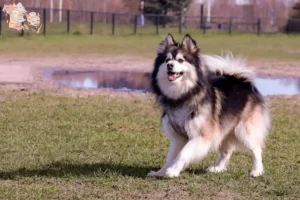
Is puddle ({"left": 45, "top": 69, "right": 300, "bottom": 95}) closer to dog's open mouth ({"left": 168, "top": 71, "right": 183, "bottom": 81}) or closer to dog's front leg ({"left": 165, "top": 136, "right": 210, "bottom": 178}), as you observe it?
dog's front leg ({"left": 165, "top": 136, "right": 210, "bottom": 178})

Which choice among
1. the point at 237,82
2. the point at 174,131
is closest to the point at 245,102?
Result: the point at 237,82

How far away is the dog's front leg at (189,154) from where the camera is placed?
5875mm

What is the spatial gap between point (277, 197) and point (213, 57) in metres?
1.66

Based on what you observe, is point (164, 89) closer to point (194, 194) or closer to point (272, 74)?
point (194, 194)

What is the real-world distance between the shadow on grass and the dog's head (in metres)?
0.91

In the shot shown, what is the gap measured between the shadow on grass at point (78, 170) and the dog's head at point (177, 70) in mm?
910

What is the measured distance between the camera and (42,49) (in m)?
24.8

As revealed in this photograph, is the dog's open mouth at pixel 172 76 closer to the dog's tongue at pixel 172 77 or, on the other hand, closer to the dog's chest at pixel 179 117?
the dog's tongue at pixel 172 77

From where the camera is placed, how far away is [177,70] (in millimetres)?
5711

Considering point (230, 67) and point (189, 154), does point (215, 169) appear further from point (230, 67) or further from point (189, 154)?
point (230, 67)

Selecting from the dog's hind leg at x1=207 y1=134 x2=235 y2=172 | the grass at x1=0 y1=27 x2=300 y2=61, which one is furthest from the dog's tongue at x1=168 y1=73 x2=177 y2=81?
the grass at x1=0 y1=27 x2=300 y2=61

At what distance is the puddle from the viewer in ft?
46.3

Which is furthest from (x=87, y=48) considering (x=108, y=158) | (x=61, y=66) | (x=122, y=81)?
(x=108, y=158)

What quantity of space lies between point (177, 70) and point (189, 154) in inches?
31.9
